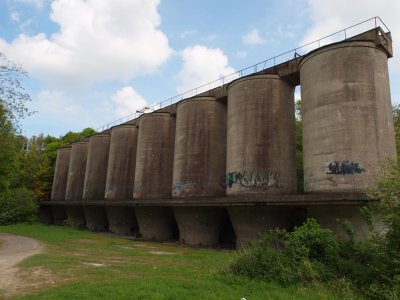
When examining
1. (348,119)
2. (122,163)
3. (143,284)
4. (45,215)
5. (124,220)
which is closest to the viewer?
(143,284)

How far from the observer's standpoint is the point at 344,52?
1936 cm

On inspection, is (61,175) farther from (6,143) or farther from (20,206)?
(6,143)

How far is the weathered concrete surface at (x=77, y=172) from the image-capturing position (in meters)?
46.7

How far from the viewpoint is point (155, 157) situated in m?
33.1

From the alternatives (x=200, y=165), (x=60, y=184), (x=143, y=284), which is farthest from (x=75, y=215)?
(x=143, y=284)

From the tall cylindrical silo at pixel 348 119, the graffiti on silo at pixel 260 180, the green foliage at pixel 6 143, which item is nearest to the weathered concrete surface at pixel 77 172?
the green foliage at pixel 6 143

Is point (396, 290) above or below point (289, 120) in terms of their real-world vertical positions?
below

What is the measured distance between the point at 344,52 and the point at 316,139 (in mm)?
5044

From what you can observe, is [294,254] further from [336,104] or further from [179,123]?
[179,123]

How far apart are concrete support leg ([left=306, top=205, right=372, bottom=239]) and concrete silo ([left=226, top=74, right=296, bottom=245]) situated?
3024mm

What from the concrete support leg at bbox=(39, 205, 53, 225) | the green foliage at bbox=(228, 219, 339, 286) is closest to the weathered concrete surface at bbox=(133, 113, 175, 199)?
the green foliage at bbox=(228, 219, 339, 286)

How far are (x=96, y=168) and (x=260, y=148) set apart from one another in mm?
25884

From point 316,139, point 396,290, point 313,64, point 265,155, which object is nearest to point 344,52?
point 313,64

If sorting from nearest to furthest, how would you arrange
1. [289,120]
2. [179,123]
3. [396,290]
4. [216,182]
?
[396,290]
[289,120]
[216,182]
[179,123]
